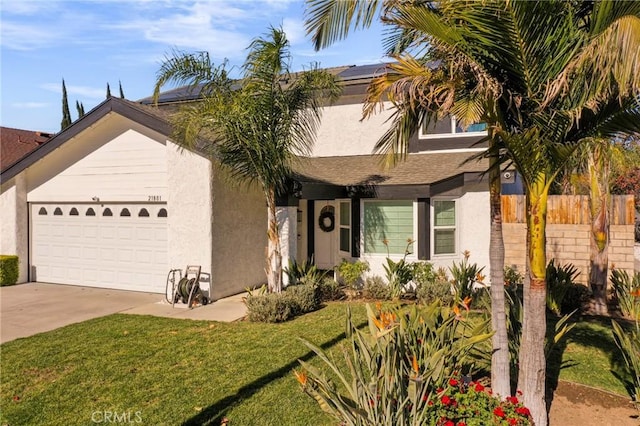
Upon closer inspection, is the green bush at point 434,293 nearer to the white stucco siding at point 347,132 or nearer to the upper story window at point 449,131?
the upper story window at point 449,131

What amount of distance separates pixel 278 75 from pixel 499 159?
554 centimetres

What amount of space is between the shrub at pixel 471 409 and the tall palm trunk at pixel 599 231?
633 cm

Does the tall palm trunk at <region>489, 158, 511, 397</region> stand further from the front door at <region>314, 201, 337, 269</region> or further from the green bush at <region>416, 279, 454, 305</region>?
the front door at <region>314, 201, 337, 269</region>

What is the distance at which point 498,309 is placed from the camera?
4.82 m

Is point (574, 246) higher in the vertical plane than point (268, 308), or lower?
higher

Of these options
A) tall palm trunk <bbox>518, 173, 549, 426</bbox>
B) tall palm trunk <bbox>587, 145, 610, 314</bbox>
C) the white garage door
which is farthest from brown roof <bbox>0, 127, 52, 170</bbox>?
tall palm trunk <bbox>587, 145, 610, 314</bbox>

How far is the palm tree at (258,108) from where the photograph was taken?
8.69 meters

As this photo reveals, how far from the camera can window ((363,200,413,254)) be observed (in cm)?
1127

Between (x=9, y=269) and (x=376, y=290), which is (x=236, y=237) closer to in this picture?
(x=376, y=290)

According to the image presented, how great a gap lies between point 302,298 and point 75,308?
5613 mm

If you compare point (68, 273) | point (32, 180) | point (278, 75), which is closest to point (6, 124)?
point (32, 180)

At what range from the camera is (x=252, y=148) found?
29.2ft

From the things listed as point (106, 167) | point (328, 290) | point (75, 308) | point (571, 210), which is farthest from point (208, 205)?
point (571, 210)

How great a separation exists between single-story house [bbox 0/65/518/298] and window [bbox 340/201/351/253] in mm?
32
